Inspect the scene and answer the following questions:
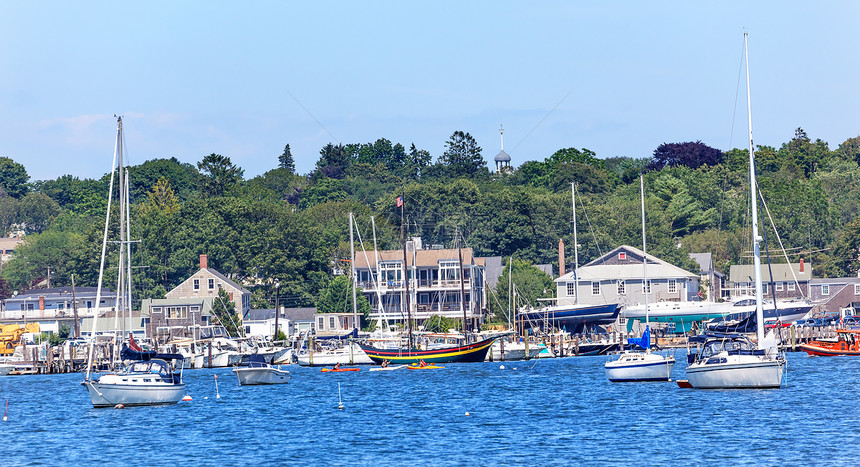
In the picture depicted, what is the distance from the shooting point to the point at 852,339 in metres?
95.6

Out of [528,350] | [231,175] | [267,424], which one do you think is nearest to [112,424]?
[267,424]

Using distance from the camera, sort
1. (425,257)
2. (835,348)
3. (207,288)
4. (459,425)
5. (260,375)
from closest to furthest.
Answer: (459,425) < (260,375) < (835,348) < (425,257) < (207,288)

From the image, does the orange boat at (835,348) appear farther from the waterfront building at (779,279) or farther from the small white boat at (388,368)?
the waterfront building at (779,279)

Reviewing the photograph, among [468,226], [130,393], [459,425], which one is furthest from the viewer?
[468,226]

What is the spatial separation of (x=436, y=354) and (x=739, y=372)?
39963mm

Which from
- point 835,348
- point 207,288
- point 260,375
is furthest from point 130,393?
point 207,288

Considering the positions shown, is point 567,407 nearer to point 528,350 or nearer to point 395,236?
point 528,350

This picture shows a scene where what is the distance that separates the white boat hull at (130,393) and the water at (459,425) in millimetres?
572

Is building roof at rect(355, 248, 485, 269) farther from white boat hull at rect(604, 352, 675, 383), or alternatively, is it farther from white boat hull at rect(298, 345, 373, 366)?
white boat hull at rect(604, 352, 675, 383)

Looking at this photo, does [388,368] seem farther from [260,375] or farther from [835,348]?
[835,348]

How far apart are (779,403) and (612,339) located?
53623 mm

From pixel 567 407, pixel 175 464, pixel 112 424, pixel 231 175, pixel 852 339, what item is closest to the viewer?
pixel 175 464

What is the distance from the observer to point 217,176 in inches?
7579

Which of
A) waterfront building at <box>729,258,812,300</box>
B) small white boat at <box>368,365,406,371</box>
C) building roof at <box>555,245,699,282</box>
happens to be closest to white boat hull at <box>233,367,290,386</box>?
small white boat at <box>368,365,406,371</box>
